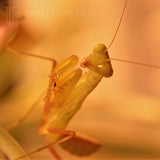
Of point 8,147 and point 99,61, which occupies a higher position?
point 99,61

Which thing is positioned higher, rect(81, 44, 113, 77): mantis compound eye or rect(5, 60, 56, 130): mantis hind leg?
rect(81, 44, 113, 77): mantis compound eye

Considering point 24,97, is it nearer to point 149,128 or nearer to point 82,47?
point 82,47

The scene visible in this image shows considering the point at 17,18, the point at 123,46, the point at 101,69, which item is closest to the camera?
the point at 101,69

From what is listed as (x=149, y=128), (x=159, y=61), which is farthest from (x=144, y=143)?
(x=159, y=61)

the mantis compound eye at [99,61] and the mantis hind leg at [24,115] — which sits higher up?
the mantis compound eye at [99,61]

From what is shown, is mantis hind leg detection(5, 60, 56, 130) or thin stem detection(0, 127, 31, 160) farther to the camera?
mantis hind leg detection(5, 60, 56, 130)

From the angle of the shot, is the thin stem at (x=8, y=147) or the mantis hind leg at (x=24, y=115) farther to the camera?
the mantis hind leg at (x=24, y=115)

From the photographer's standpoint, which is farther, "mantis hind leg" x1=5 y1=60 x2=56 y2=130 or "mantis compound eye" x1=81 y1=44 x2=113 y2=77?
"mantis hind leg" x1=5 y1=60 x2=56 y2=130

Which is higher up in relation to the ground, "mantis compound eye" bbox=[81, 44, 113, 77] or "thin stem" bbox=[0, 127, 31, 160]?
"mantis compound eye" bbox=[81, 44, 113, 77]

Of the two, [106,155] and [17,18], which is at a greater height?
[17,18]

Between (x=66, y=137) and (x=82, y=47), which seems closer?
(x=66, y=137)

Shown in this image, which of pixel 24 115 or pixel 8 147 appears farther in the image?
pixel 24 115
